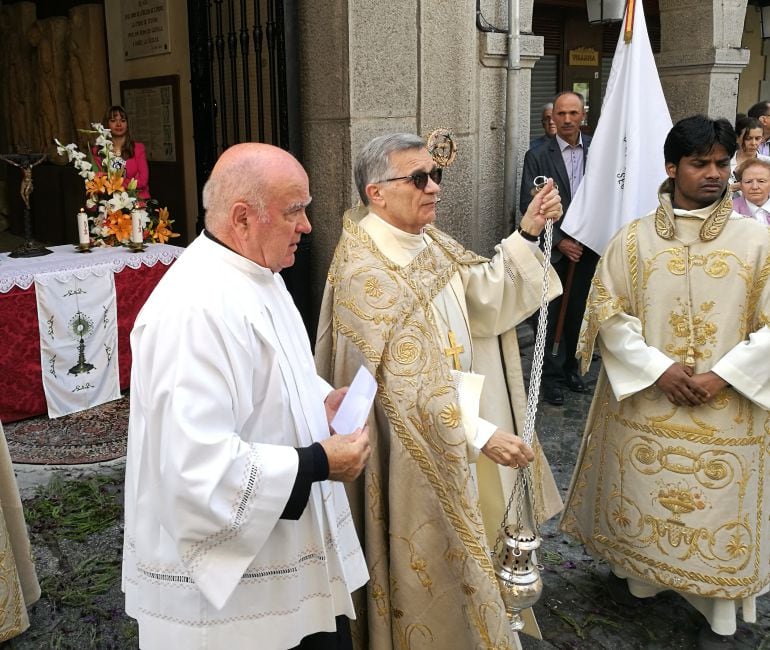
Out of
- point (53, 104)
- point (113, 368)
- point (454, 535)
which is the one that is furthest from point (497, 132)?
point (53, 104)

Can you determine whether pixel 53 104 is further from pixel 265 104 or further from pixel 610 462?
pixel 610 462

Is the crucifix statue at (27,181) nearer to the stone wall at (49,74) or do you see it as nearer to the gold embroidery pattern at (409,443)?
the stone wall at (49,74)

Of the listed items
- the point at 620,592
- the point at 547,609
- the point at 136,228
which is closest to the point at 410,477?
the point at 547,609

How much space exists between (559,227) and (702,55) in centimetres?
289

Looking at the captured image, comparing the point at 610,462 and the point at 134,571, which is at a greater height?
the point at 134,571

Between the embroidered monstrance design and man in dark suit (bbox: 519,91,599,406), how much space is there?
9.71ft

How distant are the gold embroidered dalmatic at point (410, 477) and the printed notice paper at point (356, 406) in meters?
0.40

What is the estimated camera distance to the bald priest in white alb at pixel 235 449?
1650 mm

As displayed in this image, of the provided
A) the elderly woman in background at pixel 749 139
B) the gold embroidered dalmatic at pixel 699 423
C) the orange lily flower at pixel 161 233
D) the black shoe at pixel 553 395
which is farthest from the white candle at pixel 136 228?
the elderly woman in background at pixel 749 139

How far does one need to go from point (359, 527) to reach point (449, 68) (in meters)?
3.72

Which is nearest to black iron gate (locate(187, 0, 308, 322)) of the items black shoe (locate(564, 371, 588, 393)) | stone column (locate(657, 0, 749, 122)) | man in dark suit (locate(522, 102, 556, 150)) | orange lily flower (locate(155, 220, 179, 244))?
orange lily flower (locate(155, 220, 179, 244))

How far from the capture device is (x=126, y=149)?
6.45 m

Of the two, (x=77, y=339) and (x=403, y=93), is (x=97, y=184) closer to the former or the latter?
(x=77, y=339)

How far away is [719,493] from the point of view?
283cm
